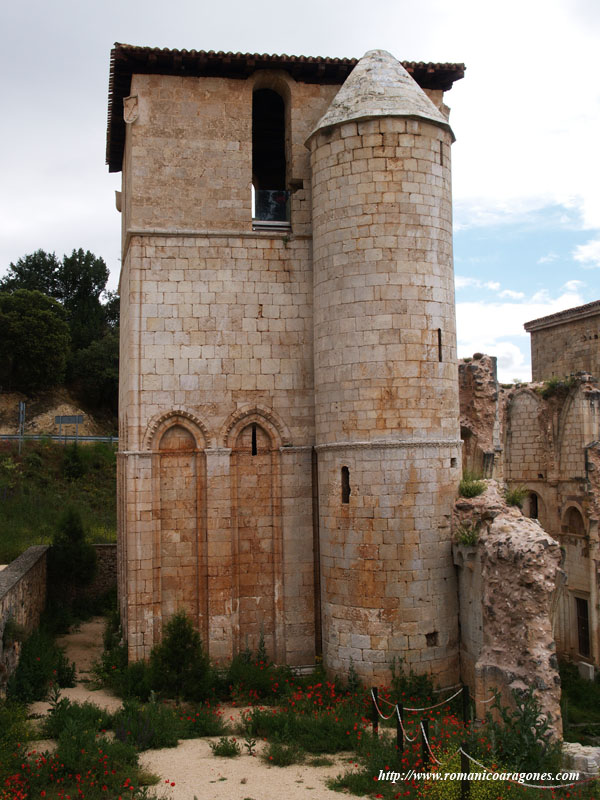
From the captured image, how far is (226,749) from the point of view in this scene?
967cm

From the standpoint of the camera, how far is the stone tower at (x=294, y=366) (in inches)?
484

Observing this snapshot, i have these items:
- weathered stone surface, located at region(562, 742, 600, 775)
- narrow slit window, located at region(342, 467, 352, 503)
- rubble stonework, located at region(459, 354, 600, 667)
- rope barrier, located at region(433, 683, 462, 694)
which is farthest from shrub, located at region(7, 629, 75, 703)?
rubble stonework, located at region(459, 354, 600, 667)

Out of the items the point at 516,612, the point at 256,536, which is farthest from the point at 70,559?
the point at 516,612

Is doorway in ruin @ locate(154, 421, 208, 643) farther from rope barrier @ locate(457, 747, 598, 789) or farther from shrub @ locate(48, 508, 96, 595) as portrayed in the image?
rope barrier @ locate(457, 747, 598, 789)

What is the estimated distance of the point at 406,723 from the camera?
1027 cm

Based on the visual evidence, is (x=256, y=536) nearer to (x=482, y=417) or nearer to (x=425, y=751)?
(x=425, y=751)

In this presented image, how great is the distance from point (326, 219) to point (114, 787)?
9.59m

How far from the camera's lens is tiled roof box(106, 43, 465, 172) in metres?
13.6

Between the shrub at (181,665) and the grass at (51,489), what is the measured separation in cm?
993

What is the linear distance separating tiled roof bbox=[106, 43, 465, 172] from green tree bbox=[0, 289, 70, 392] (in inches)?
876

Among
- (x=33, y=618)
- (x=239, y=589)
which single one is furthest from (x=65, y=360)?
(x=239, y=589)

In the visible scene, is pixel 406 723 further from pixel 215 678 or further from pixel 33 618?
pixel 33 618

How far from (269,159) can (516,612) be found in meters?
13.0

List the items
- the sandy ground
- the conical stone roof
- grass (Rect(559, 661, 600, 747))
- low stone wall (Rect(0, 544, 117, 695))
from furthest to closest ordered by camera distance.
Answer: the conical stone roof, grass (Rect(559, 661, 600, 747)), low stone wall (Rect(0, 544, 117, 695)), the sandy ground
